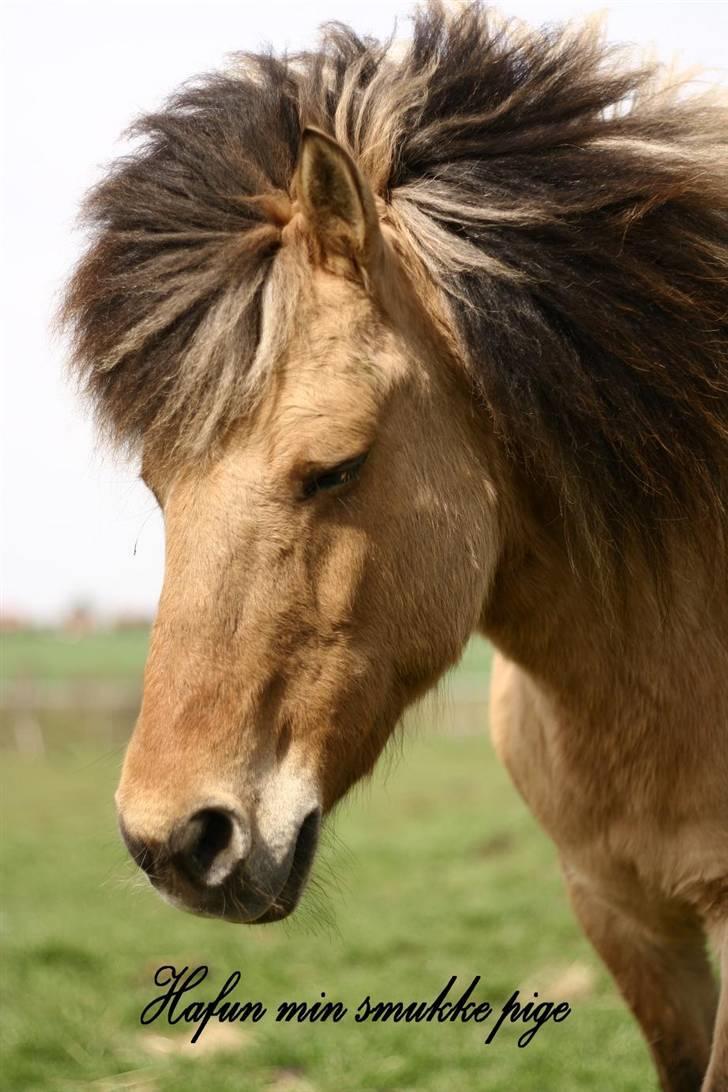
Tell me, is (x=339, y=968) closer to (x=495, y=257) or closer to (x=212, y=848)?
(x=212, y=848)

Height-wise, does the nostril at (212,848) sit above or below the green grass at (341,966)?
above

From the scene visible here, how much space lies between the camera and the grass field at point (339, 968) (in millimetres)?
5035

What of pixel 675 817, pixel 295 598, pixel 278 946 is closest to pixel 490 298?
pixel 295 598

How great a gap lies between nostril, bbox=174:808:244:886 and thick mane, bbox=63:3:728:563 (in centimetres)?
86

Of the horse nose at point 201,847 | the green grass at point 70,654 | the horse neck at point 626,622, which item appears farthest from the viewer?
Result: the green grass at point 70,654

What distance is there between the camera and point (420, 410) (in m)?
3.10

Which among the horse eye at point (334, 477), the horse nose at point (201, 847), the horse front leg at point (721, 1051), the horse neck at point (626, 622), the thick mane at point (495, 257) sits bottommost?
the horse front leg at point (721, 1051)

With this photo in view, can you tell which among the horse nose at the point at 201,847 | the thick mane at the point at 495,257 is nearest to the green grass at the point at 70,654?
the thick mane at the point at 495,257

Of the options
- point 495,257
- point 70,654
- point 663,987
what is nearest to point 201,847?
point 495,257

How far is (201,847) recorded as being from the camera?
271cm

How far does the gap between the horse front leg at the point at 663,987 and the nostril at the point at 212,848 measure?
1.70 metres

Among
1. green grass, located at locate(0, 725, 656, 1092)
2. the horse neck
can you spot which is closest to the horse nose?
green grass, located at locate(0, 725, 656, 1092)

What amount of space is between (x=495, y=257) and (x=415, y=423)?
1.49 ft

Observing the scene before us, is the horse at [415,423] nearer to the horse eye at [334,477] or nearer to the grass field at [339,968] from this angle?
the horse eye at [334,477]
